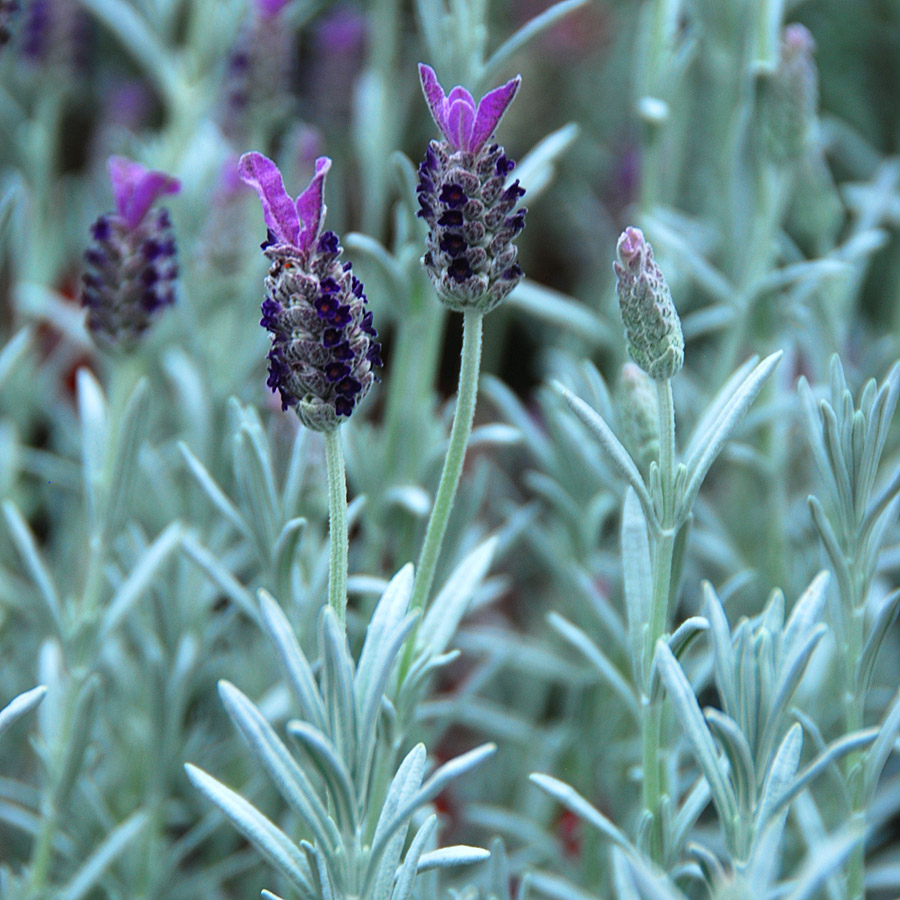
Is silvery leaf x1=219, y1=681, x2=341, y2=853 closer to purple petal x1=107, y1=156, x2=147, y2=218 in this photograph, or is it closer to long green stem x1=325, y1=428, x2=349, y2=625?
long green stem x1=325, y1=428, x2=349, y2=625

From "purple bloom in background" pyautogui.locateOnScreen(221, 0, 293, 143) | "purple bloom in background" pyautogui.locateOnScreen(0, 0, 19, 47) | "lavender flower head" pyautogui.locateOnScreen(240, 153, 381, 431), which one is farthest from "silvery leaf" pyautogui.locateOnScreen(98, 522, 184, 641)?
"purple bloom in background" pyautogui.locateOnScreen(221, 0, 293, 143)

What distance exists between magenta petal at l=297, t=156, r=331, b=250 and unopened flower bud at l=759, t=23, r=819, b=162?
80 centimetres

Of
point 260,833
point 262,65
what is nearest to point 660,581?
point 260,833

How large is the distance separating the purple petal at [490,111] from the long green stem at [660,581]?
0.22 meters

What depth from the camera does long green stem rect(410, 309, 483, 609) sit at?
768 millimetres

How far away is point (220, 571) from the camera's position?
3.46 ft

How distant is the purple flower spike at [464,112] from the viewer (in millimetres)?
727

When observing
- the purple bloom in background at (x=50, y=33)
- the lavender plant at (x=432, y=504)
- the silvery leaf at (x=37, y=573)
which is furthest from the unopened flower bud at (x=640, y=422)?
the purple bloom in background at (x=50, y=33)

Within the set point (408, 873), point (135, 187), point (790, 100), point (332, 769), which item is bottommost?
point (408, 873)

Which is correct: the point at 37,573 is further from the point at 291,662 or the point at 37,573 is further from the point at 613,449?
the point at 613,449

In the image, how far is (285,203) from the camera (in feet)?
2.33

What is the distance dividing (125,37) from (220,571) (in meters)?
0.99

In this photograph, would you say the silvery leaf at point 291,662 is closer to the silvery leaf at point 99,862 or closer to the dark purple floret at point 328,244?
the dark purple floret at point 328,244

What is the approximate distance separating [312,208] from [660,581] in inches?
14.4
